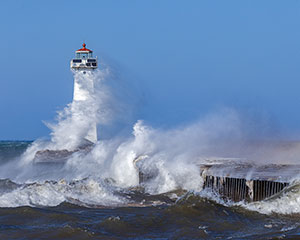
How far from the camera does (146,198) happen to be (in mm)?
12156

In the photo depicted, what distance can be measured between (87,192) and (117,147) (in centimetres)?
626

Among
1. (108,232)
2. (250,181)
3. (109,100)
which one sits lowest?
(108,232)

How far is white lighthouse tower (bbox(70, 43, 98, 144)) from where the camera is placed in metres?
28.4

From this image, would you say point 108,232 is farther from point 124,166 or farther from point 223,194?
point 124,166

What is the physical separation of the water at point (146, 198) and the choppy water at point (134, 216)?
0.01 meters

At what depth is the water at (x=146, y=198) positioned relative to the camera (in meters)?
8.26

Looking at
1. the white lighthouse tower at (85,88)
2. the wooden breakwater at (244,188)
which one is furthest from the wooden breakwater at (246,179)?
the white lighthouse tower at (85,88)

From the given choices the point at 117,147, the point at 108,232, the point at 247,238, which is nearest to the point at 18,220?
the point at 108,232

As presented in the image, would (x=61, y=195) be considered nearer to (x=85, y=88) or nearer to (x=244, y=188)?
(x=244, y=188)

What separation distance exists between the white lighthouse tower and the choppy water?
16262 mm

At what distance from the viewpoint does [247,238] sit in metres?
7.64

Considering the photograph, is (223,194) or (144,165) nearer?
(223,194)

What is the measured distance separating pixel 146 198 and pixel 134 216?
2898 millimetres

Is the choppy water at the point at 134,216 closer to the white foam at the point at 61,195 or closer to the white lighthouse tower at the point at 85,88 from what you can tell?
the white foam at the point at 61,195
